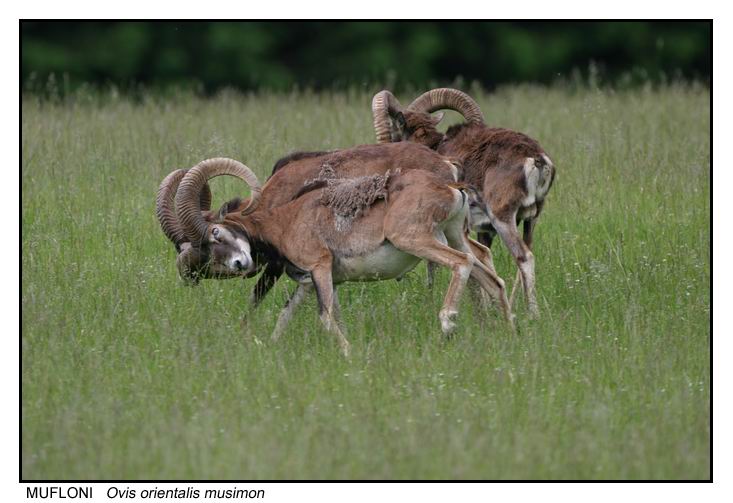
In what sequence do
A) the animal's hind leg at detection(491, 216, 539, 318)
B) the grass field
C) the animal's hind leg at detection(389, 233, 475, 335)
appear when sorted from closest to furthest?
the grass field, the animal's hind leg at detection(389, 233, 475, 335), the animal's hind leg at detection(491, 216, 539, 318)

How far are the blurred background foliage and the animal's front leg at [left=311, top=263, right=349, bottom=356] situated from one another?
1856 centimetres

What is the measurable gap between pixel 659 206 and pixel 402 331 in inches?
168

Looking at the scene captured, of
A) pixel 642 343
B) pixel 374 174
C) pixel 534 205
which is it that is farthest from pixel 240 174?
pixel 642 343

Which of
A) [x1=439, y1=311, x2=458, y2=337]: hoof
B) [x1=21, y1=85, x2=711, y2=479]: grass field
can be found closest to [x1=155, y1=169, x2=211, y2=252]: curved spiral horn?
[x1=21, y1=85, x2=711, y2=479]: grass field

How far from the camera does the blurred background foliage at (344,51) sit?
1122 inches

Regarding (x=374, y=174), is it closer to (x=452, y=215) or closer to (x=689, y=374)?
(x=452, y=215)

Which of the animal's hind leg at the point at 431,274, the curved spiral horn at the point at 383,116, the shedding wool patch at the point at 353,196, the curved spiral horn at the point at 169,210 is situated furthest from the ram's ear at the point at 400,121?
the curved spiral horn at the point at 169,210

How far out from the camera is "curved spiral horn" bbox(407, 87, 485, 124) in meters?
11.3

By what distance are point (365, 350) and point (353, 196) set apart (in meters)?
1.24

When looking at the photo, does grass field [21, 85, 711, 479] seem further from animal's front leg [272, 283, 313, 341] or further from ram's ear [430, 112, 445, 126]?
ram's ear [430, 112, 445, 126]

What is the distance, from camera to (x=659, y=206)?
12.7m

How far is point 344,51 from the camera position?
29.3 meters

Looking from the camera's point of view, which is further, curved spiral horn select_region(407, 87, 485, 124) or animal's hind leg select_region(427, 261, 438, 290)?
curved spiral horn select_region(407, 87, 485, 124)

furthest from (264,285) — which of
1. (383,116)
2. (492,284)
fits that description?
(383,116)
